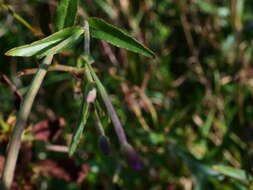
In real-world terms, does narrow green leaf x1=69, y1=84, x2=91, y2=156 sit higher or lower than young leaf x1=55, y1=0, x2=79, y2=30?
lower

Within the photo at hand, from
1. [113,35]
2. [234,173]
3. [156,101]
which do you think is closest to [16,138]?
[113,35]

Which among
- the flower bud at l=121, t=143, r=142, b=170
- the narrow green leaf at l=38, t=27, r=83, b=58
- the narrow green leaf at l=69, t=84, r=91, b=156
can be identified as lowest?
the flower bud at l=121, t=143, r=142, b=170

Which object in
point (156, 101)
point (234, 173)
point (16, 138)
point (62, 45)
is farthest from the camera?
point (156, 101)

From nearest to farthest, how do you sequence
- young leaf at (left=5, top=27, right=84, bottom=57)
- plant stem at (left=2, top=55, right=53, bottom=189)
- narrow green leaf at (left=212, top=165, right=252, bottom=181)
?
plant stem at (left=2, top=55, right=53, bottom=189) < young leaf at (left=5, top=27, right=84, bottom=57) < narrow green leaf at (left=212, top=165, right=252, bottom=181)

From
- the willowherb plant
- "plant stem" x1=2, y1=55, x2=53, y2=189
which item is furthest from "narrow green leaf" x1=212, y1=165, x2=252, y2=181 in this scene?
"plant stem" x1=2, y1=55, x2=53, y2=189

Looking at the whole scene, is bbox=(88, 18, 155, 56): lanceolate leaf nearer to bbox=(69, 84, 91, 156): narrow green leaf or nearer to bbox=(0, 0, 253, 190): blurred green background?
bbox=(69, 84, 91, 156): narrow green leaf

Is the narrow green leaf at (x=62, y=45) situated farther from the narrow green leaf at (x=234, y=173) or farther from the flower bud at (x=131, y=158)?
the narrow green leaf at (x=234, y=173)

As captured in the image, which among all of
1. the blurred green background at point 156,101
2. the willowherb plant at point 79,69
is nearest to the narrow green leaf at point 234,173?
the blurred green background at point 156,101

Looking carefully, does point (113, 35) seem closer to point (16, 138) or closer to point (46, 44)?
point (46, 44)
